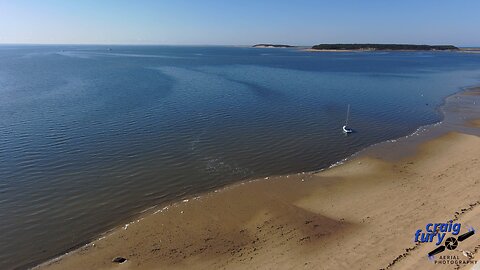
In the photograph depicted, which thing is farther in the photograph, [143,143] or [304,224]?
[143,143]

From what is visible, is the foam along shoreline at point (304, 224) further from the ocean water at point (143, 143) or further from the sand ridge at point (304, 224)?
the ocean water at point (143, 143)

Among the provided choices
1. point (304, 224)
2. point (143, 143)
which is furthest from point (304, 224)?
point (143, 143)

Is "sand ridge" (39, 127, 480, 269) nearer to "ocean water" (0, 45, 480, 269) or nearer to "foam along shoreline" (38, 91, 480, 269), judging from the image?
"foam along shoreline" (38, 91, 480, 269)

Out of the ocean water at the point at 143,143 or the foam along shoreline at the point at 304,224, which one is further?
the ocean water at the point at 143,143

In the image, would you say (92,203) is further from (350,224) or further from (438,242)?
(438,242)

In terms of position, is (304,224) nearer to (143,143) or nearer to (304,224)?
(304,224)

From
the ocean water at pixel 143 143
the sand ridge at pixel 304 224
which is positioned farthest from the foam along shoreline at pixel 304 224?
the ocean water at pixel 143 143

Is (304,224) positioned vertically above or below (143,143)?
below

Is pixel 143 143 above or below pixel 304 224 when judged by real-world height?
above

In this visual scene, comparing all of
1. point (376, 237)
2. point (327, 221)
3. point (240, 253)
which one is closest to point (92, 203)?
point (240, 253)
